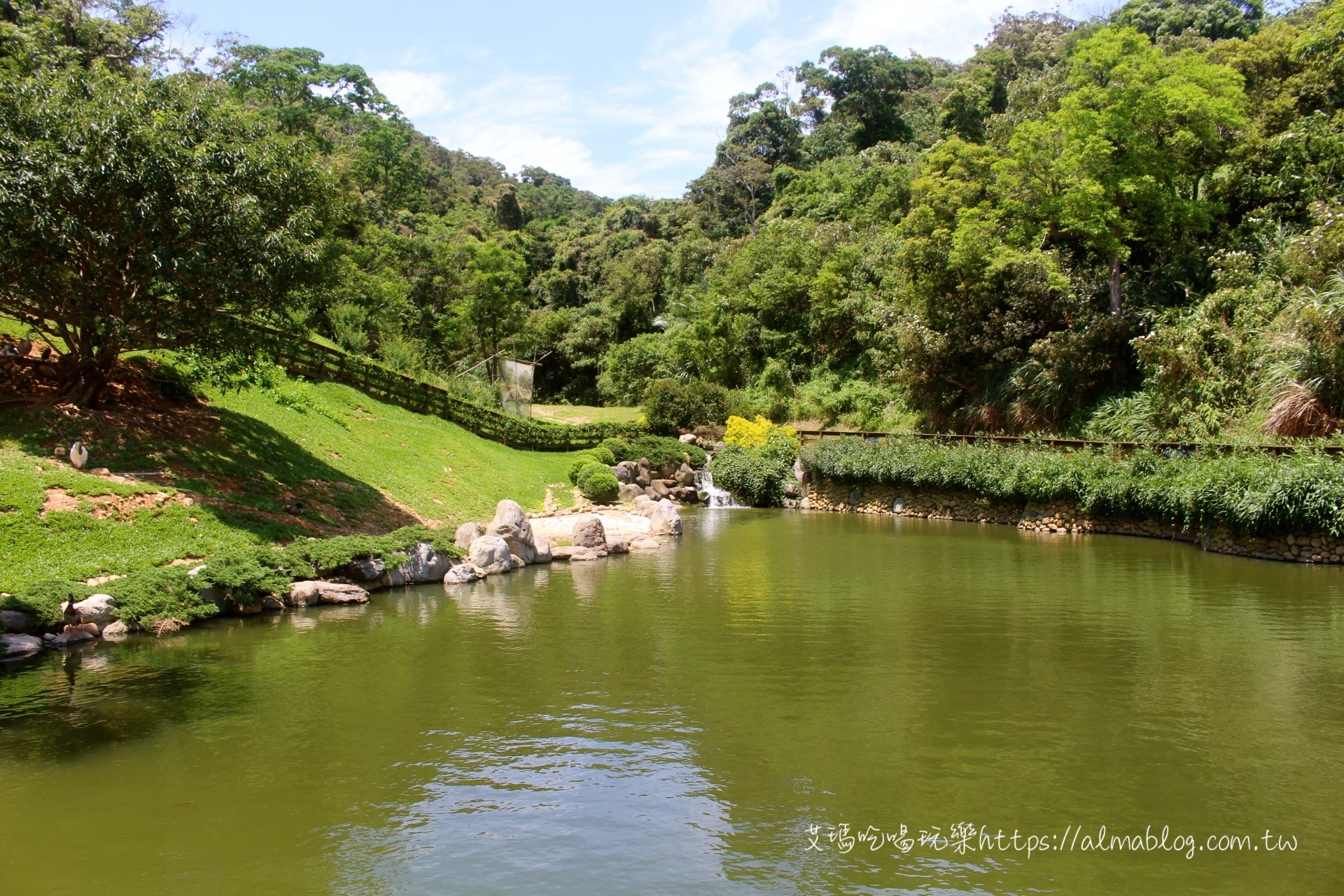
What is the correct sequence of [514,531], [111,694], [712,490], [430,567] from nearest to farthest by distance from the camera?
1. [111,694]
2. [430,567]
3. [514,531]
4. [712,490]

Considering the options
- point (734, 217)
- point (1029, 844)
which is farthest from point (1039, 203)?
point (734, 217)

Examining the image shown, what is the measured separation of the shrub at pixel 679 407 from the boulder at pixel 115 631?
83.2 feet

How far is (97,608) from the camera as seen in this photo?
10852 millimetres

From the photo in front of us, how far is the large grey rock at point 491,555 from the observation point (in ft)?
52.5

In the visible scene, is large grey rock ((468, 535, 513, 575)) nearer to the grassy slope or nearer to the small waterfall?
the grassy slope

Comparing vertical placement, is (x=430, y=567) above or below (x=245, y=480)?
below

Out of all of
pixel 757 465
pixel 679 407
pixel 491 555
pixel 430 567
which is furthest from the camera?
pixel 679 407

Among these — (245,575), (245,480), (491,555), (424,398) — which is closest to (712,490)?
(424,398)

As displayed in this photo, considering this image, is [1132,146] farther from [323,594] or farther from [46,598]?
[46,598]

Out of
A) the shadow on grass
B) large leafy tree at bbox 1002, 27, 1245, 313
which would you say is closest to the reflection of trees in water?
the shadow on grass

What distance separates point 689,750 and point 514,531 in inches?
407

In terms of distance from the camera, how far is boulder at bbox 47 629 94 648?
409 inches

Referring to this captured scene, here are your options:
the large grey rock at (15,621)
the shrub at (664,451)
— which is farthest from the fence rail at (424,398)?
the large grey rock at (15,621)

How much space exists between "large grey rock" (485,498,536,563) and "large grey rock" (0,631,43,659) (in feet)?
26.4
